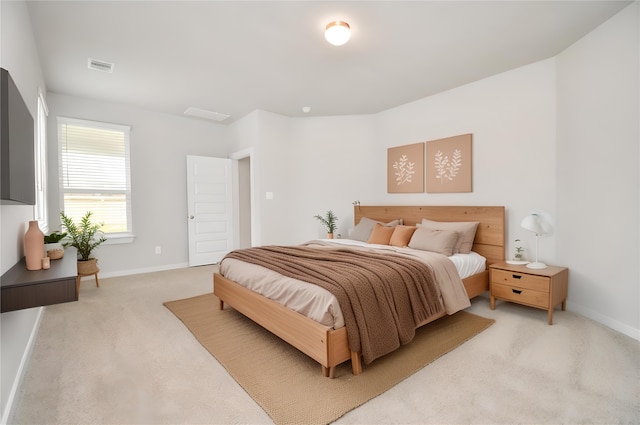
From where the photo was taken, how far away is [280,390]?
1.89 m

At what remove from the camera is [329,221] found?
201 inches

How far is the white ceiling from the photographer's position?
245 cm

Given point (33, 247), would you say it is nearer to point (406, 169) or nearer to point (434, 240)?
point (434, 240)

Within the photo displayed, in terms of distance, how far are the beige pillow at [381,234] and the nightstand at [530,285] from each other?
47.9 inches

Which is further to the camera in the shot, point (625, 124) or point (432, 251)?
point (432, 251)

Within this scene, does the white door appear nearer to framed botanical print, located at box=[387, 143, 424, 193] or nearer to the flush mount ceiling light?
framed botanical print, located at box=[387, 143, 424, 193]

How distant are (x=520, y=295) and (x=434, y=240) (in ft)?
3.09

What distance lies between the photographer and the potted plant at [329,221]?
5078 millimetres

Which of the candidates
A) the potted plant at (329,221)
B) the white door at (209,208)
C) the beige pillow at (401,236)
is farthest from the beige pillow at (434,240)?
the white door at (209,208)

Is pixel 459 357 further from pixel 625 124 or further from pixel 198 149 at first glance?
pixel 198 149

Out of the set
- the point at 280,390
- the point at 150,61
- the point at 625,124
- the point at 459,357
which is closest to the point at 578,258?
the point at 625,124

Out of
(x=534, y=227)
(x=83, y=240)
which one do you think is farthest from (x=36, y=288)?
(x=534, y=227)

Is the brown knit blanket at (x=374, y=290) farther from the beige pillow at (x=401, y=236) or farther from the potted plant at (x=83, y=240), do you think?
the potted plant at (x=83, y=240)

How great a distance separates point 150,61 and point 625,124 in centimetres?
450
